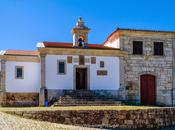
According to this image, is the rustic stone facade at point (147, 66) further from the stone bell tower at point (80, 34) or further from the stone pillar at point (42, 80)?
the stone pillar at point (42, 80)

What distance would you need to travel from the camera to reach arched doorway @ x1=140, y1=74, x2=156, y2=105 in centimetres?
2943

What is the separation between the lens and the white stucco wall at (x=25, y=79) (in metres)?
27.0

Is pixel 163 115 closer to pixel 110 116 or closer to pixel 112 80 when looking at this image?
pixel 110 116

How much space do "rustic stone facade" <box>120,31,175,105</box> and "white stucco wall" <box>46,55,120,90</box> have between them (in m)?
0.73

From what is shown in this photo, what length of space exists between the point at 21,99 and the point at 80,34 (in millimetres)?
7056

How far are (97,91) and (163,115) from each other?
26.1 feet

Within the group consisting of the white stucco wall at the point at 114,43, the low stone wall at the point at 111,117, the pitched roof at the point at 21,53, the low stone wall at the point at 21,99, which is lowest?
the low stone wall at the point at 111,117

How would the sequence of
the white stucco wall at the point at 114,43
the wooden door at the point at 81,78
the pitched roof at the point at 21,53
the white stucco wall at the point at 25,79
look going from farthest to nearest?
the white stucco wall at the point at 114,43 → the wooden door at the point at 81,78 → the pitched roof at the point at 21,53 → the white stucco wall at the point at 25,79

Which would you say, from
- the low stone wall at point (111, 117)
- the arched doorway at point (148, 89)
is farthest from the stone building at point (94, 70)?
the low stone wall at point (111, 117)

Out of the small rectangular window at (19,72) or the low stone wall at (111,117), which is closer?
the low stone wall at (111,117)

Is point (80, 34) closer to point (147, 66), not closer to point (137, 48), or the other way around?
point (137, 48)

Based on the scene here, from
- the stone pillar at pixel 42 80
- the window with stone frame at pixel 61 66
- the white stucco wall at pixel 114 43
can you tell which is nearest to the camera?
the stone pillar at pixel 42 80

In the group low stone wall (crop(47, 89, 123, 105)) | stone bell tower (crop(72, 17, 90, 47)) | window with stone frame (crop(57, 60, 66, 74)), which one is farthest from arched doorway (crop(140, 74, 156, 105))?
window with stone frame (crop(57, 60, 66, 74))

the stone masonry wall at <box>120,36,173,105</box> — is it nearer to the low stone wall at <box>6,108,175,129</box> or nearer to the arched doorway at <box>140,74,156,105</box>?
the arched doorway at <box>140,74,156,105</box>
